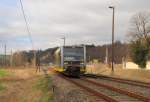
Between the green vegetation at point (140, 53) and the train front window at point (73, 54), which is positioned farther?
the green vegetation at point (140, 53)

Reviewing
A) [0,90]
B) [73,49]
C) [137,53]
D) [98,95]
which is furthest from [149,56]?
[98,95]

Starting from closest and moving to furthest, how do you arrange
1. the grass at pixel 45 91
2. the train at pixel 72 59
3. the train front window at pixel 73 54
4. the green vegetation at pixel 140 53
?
the grass at pixel 45 91
the train at pixel 72 59
the train front window at pixel 73 54
the green vegetation at pixel 140 53

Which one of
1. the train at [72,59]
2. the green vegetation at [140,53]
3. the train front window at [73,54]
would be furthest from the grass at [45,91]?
the green vegetation at [140,53]

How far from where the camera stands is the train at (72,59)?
127 feet

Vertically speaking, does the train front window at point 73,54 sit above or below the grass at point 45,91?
above

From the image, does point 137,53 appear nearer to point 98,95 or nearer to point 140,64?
point 140,64

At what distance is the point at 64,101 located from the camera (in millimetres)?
16625

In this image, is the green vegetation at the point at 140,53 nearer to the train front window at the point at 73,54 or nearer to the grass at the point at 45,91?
the train front window at the point at 73,54

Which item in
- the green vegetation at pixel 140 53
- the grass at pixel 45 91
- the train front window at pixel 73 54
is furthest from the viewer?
the green vegetation at pixel 140 53

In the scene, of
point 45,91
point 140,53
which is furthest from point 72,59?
point 140,53

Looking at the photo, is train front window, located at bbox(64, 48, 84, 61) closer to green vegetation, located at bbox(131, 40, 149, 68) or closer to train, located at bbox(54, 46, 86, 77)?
train, located at bbox(54, 46, 86, 77)

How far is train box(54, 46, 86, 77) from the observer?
127 feet

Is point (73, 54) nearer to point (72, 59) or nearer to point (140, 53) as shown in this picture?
point (72, 59)

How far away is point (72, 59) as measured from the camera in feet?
128
